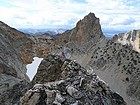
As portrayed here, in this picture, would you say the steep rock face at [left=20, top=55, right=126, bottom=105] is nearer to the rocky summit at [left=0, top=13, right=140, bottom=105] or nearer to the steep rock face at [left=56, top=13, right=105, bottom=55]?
the rocky summit at [left=0, top=13, right=140, bottom=105]

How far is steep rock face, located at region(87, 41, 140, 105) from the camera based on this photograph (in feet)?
98.0

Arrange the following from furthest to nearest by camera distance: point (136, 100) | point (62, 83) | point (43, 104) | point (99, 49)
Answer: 1. point (99, 49)
2. point (136, 100)
3. point (62, 83)
4. point (43, 104)

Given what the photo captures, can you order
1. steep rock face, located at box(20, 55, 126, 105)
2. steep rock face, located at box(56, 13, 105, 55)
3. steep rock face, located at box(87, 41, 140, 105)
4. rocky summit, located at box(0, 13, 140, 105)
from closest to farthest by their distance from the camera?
1. steep rock face, located at box(20, 55, 126, 105)
2. rocky summit, located at box(0, 13, 140, 105)
3. steep rock face, located at box(87, 41, 140, 105)
4. steep rock face, located at box(56, 13, 105, 55)

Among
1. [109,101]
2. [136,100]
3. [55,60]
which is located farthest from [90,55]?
[109,101]

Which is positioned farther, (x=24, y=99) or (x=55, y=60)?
(x=55, y=60)

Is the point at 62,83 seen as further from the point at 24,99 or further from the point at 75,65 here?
the point at 75,65

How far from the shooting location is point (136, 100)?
2762 cm

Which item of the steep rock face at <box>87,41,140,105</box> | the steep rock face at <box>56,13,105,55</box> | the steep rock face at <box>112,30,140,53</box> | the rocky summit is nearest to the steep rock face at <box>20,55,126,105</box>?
the rocky summit

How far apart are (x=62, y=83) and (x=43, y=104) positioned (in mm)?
828

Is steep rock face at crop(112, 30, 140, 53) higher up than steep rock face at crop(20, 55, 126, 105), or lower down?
lower down

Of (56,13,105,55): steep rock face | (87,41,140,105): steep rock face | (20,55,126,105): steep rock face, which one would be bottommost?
(87,41,140,105): steep rock face

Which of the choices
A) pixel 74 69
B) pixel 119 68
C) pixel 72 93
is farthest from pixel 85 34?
pixel 72 93

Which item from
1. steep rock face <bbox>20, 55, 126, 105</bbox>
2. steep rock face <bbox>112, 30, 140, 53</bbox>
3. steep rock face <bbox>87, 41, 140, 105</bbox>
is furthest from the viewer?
steep rock face <bbox>112, 30, 140, 53</bbox>

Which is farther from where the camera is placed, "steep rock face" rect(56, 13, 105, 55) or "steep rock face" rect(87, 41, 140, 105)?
"steep rock face" rect(56, 13, 105, 55)
